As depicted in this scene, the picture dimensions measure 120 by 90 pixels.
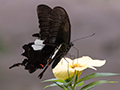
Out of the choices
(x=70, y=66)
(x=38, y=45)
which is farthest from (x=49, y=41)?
(x=70, y=66)

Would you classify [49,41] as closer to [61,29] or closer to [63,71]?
[61,29]

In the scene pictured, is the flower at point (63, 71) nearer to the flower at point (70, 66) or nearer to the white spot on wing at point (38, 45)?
the flower at point (70, 66)

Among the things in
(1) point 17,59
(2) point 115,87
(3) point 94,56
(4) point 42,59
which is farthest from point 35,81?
(4) point 42,59

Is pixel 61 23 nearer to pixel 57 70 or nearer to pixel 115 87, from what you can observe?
pixel 57 70

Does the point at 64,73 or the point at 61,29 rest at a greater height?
the point at 61,29

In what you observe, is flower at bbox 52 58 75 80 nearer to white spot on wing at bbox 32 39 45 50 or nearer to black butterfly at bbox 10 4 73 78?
black butterfly at bbox 10 4 73 78

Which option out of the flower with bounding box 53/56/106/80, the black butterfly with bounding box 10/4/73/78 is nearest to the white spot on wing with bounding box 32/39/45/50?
the black butterfly with bounding box 10/4/73/78
